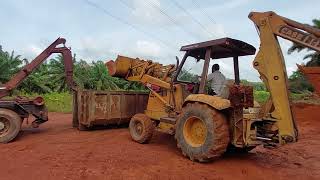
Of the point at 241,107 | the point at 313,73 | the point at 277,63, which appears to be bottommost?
the point at 241,107

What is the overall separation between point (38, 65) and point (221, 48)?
5727mm

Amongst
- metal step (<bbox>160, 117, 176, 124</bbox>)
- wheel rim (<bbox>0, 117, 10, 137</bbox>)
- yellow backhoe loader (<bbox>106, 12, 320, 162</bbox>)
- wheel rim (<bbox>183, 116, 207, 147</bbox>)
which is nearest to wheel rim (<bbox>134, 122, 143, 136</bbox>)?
metal step (<bbox>160, 117, 176, 124</bbox>)

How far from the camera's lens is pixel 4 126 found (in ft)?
31.8

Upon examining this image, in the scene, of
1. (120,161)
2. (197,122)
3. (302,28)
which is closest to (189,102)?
(197,122)

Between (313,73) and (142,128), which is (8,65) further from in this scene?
(313,73)

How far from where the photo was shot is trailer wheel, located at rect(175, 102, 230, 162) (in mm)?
7273

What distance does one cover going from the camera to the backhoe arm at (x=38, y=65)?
10906 millimetres

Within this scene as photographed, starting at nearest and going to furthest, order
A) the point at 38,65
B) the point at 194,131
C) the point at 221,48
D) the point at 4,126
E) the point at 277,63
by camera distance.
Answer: the point at 277,63 → the point at 194,131 → the point at 221,48 → the point at 4,126 → the point at 38,65

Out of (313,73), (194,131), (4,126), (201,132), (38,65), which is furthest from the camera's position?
(38,65)

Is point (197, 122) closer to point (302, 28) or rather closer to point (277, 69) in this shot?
point (277, 69)

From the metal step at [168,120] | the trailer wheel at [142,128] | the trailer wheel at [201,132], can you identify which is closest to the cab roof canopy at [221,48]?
the trailer wheel at [201,132]

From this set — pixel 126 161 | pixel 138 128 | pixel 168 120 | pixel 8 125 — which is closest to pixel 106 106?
pixel 138 128

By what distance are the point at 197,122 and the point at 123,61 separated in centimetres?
343

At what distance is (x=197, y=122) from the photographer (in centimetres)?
787
